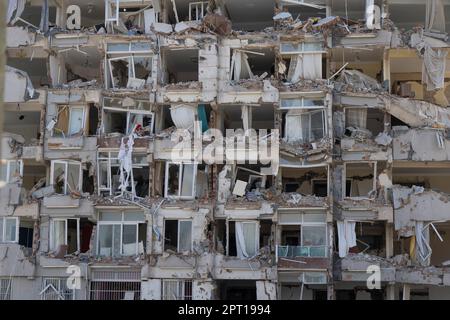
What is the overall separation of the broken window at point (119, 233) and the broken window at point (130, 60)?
660 centimetres

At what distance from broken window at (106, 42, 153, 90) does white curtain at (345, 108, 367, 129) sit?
10.2 m

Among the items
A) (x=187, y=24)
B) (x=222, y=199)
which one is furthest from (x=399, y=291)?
(x=187, y=24)

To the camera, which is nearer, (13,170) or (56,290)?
(56,290)

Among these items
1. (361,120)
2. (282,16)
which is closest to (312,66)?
(282,16)

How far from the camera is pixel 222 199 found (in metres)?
41.0

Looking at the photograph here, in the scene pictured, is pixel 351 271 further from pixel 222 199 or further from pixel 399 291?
pixel 222 199

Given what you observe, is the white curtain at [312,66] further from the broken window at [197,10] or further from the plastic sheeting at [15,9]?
the plastic sheeting at [15,9]

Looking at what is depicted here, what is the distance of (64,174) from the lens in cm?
4219

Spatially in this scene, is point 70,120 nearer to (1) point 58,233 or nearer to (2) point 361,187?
(1) point 58,233

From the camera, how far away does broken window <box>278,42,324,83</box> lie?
139ft

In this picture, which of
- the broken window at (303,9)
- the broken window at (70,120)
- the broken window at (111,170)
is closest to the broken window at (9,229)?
the broken window at (111,170)

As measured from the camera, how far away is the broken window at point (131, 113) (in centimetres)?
4262

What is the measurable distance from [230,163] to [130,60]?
778cm

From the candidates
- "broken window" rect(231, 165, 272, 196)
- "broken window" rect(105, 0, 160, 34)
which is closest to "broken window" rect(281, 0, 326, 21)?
"broken window" rect(105, 0, 160, 34)
